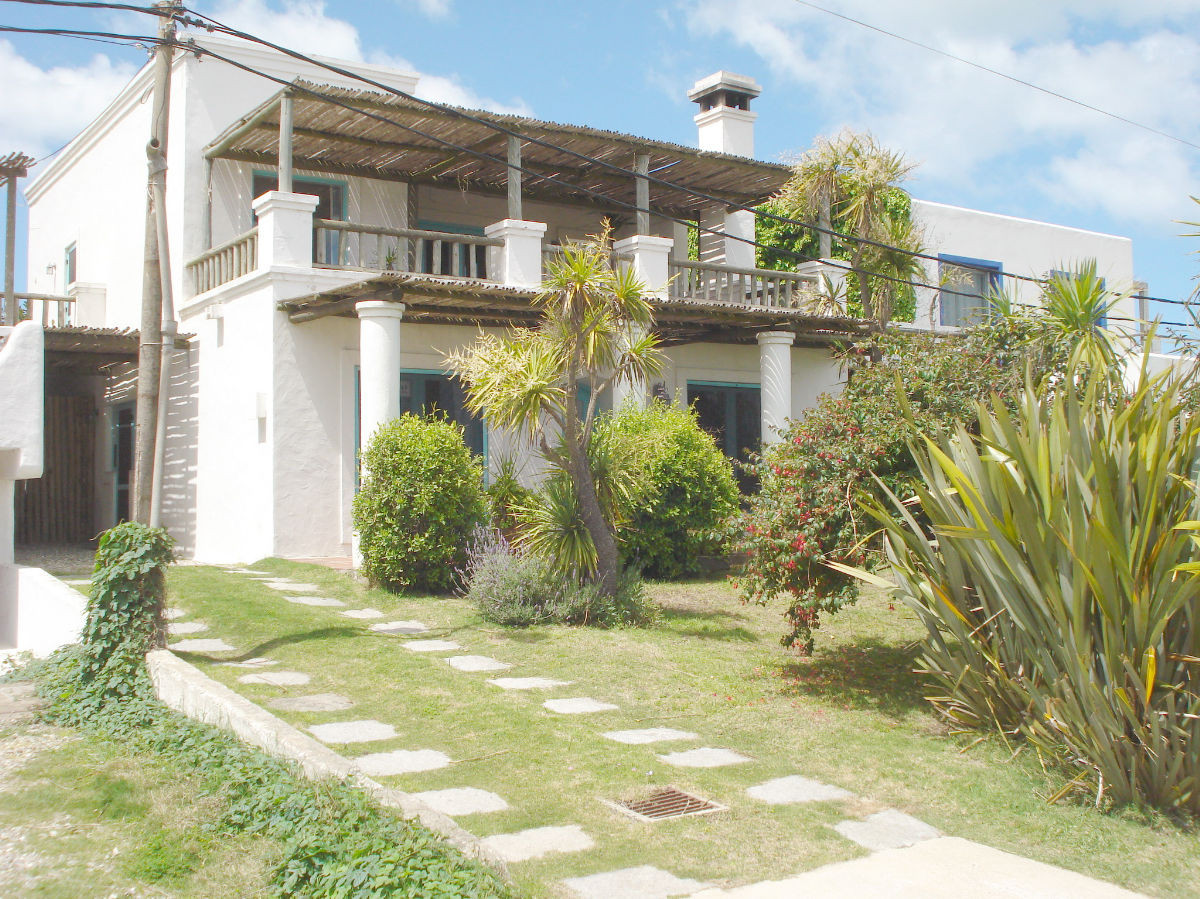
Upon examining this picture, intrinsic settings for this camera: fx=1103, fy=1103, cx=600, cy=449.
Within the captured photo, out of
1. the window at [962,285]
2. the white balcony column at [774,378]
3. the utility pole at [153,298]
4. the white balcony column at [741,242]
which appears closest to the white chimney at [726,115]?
the white balcony column at [741,242]

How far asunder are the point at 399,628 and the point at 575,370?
278cm

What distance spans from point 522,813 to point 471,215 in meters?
14.0

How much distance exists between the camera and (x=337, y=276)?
543 inches

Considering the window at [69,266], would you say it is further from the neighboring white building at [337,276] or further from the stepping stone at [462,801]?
the stepping stone at [462,801]

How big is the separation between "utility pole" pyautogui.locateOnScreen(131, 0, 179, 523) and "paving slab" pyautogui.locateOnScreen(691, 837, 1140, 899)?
6147 mm

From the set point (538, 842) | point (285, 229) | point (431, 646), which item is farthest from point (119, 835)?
point (285, 229)

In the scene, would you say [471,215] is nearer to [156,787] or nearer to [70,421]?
[70,421]

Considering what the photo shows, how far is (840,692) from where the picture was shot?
7.93 metres

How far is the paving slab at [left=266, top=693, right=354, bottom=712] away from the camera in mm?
7043

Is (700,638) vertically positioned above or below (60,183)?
below

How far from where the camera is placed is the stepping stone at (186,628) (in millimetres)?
9445

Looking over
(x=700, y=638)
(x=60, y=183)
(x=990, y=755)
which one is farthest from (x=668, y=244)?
(x=60, y=183)

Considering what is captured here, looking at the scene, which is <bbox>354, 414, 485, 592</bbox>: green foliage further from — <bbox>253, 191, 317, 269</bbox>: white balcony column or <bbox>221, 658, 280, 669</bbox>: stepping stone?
<bbox>253, 191, 317, 269</bbox>: white balcony column

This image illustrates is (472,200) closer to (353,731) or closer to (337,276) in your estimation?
(337,276)
